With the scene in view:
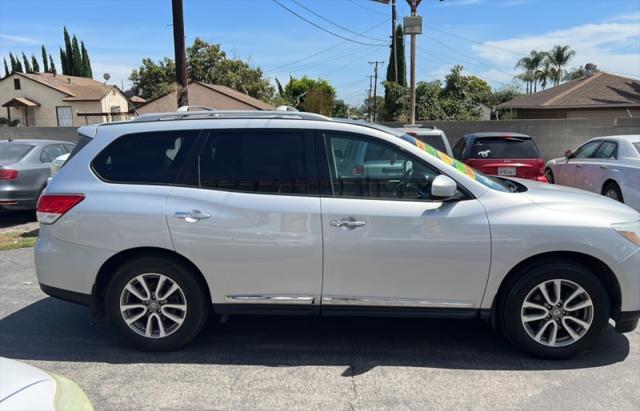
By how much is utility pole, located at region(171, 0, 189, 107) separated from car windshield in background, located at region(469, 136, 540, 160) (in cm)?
701

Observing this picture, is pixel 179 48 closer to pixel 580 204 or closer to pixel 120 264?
pixel 120 264

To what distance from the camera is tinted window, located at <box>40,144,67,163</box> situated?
9.70m

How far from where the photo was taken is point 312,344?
418cm

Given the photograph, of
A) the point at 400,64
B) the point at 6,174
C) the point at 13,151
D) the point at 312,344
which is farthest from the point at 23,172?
the point at 400,64

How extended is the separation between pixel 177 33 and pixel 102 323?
8946 millimetres

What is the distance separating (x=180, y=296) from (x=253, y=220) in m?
0.86

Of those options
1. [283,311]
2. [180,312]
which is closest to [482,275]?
[283,311]

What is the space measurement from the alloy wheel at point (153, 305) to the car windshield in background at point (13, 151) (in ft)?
22.1

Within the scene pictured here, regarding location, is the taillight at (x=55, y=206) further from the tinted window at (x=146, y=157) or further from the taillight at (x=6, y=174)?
the taillight at (x=6, y=174)

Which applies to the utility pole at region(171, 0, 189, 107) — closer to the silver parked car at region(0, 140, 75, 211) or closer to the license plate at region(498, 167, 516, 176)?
the silver parked car at region(0, 140, 75, 211)

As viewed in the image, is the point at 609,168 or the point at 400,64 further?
the point at 400,64

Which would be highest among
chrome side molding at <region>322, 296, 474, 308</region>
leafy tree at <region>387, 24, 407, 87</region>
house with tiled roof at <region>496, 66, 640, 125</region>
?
leafy tree at <region>387, 24, 407, 87</region>

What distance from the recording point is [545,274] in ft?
12.1

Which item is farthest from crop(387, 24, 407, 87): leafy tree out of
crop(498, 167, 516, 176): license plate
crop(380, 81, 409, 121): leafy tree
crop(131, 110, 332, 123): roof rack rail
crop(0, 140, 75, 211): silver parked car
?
crop(131, 110, 332, 123): roof rack rail
